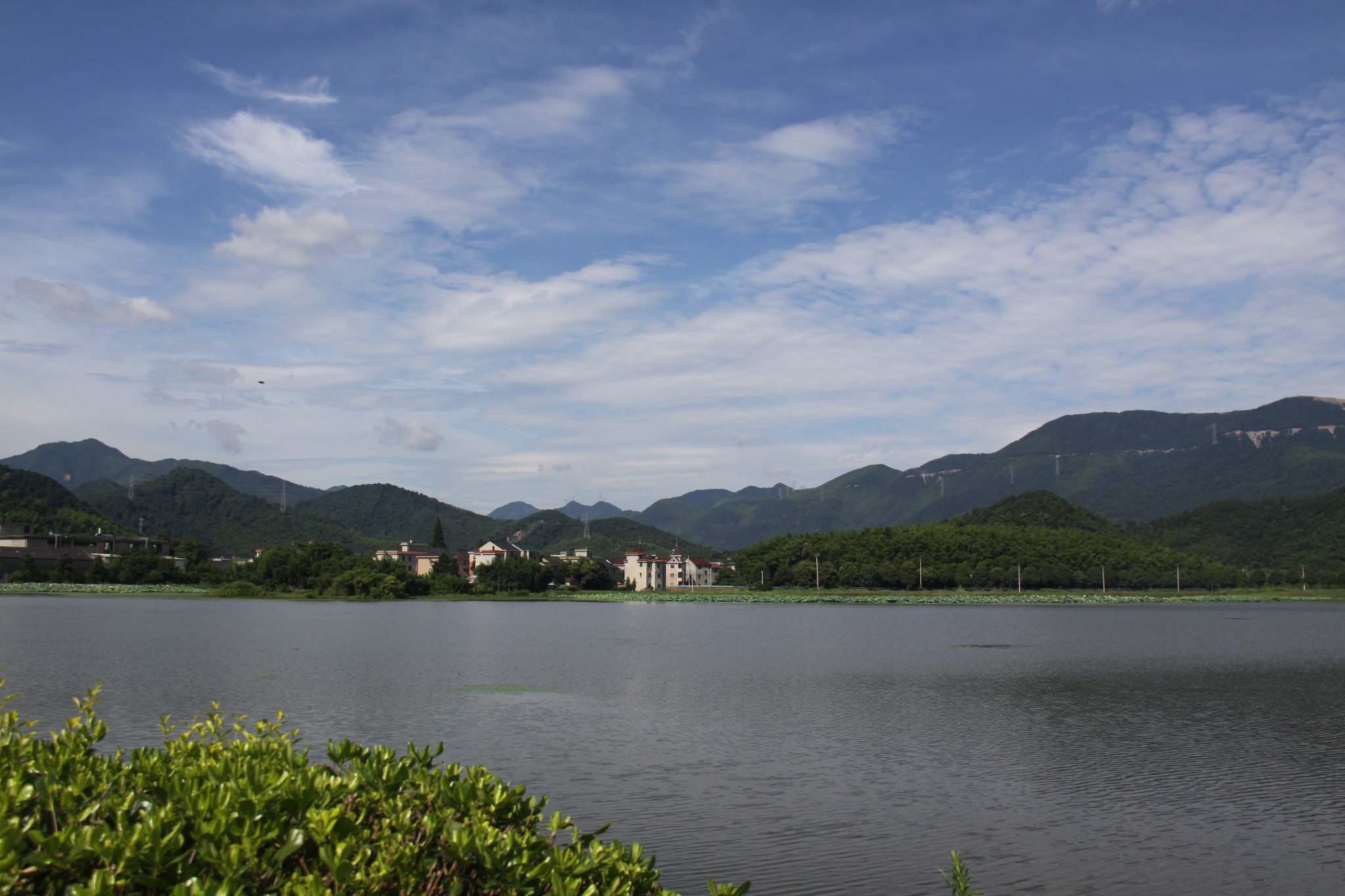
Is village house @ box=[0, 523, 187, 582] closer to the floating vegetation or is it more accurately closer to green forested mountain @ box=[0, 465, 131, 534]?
green forested mountain @ box=[0, 465, 131, 534]

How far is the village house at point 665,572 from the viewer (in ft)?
444

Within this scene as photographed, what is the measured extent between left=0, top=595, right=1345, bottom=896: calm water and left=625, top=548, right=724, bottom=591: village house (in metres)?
92.7

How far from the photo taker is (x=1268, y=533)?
15988 centimetres

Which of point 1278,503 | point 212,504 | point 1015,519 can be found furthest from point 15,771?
point 212,504

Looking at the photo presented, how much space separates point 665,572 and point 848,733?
122m

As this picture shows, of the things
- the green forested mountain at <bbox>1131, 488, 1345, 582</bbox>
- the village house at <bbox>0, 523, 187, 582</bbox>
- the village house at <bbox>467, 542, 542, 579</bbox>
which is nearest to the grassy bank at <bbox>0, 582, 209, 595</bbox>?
the village house at <bbox>0, 523, 187, 582</bbox>

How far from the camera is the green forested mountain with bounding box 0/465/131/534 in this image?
5044 inches

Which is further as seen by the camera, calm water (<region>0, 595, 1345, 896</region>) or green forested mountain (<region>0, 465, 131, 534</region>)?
green forested mountain (<region>0, 465, 131, 534</region>)

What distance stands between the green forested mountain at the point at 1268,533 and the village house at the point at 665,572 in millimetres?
80663

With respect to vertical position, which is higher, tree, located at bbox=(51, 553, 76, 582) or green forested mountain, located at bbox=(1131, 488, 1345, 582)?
green forested mountain, located at bbox=(1131, 488, 1345, 582)

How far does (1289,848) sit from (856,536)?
421 ft

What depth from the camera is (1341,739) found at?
1802 centimetres

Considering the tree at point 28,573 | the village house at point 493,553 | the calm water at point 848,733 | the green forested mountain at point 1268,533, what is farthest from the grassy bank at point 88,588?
the green forested mountain at point 1268,533

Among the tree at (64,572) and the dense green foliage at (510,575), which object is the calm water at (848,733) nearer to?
the dense green foliage at (510,575)
